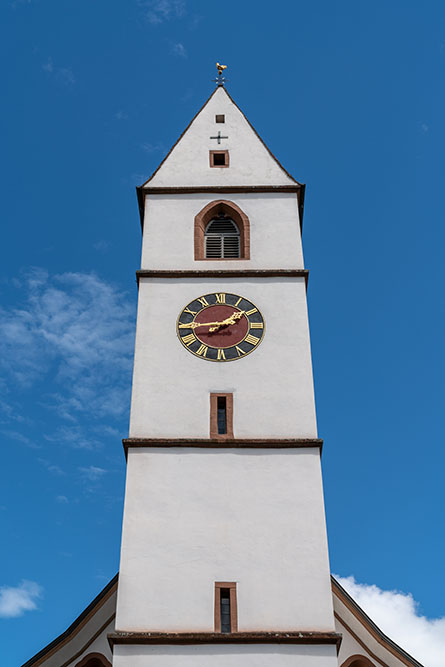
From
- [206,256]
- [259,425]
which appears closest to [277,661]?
[259,425]

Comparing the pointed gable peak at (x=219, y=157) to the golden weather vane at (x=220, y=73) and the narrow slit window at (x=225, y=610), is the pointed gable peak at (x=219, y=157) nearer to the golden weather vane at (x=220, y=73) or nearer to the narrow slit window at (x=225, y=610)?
the golden weather vane at (x=220, y=73)

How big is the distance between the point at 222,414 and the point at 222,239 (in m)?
5.47

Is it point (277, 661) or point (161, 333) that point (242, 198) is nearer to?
point (161, 333)

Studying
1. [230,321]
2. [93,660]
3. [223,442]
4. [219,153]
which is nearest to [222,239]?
[230,321]

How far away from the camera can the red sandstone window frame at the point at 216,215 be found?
70.5ft

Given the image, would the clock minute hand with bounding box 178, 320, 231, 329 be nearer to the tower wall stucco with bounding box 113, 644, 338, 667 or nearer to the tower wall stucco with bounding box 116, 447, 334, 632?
Result: the tower wall stucco with bounding box 116, 447, 334, 632

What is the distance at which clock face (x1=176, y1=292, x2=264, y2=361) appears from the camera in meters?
19.3

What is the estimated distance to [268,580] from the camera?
15.9m

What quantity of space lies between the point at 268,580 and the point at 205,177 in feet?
37.3

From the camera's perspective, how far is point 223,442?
17625mm

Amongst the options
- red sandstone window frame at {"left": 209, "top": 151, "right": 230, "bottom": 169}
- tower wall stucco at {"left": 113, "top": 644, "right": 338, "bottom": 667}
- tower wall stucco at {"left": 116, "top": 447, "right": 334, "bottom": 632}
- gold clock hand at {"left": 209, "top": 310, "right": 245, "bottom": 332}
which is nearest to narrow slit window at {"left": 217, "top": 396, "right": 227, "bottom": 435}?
tower wall stucco at {"left": 116, "top": 447, "right": 334, "bottom": 632}

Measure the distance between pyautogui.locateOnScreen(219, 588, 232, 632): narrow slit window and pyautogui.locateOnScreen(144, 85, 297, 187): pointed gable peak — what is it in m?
11.1

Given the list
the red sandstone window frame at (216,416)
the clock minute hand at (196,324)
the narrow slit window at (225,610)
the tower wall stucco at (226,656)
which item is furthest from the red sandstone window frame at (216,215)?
the tower wall stucco at (226,656)

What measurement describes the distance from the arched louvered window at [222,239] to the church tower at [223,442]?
42 mm
